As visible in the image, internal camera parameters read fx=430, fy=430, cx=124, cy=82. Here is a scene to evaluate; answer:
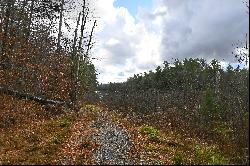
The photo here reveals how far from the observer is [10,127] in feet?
83.3

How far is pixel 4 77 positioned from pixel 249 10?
77.9ft

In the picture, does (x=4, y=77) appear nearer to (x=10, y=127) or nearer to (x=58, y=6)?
(x=10, y=127)

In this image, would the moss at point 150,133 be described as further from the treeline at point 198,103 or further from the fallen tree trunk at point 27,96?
the fallen tree trunk at point 27,96

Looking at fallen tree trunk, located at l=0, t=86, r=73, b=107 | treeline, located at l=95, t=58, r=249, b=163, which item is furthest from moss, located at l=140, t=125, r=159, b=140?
fallen tree trunk, located at l=0, t=86, r=73, b=107

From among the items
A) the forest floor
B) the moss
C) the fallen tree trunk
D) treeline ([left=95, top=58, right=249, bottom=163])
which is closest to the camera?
the forest floor

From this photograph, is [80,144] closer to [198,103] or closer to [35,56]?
[35,56]

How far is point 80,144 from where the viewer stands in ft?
66.2

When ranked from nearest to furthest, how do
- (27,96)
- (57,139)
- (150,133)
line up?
(57,139) → (150,133) → (27,96)

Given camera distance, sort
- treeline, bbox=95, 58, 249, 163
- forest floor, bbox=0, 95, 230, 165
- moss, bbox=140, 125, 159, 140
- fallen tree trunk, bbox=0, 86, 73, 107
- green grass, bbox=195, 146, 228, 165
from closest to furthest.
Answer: green grass, bbox=195, 146, 228, 165
forest floor, bbox=0, 95, 230, 165
treeline, bbox=95, 58, 249, 163
moss, bbox=140, 125, 159, 140
fallen tree trunk, bbox=0, 86, 73, 107

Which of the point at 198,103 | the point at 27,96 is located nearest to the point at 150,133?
the point at 27,96

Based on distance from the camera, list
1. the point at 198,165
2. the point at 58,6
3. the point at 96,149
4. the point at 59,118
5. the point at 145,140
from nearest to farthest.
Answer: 1. the point at 198,165
2. the point at 96,149
3. the point at 145,140
4. the point at 59,118
5. the point at 58,6

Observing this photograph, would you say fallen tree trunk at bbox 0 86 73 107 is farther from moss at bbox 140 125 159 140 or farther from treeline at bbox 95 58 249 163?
moss at bbox 140 125 159 140

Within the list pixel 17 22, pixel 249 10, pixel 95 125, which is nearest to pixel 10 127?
pixel 95 125

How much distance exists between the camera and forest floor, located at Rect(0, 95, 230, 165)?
55.2 feet
